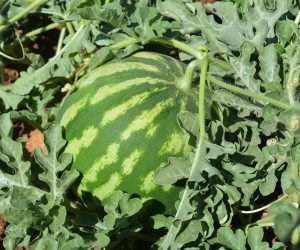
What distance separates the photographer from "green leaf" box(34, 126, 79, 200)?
7.98ft

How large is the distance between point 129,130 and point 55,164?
0.34 meters

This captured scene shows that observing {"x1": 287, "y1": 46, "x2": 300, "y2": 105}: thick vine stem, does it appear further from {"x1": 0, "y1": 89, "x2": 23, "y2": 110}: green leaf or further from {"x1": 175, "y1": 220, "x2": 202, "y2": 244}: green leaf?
{"x1": 0, "y1": 89, "x2": 23, "y2": 110}: green leaf

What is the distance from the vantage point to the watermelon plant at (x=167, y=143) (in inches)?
91.7

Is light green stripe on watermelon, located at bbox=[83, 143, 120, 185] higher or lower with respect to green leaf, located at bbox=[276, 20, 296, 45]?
lower

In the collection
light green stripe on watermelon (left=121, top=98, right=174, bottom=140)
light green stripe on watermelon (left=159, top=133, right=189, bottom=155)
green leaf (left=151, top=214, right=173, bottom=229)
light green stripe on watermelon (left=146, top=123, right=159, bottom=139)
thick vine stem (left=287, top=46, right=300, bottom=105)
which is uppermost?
thick vine stem (left=287, top=46, right=300, bottom=105)

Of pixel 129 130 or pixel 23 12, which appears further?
pixel 23 12

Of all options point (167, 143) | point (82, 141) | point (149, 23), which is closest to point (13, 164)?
point (82, 141)

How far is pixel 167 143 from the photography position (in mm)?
2404

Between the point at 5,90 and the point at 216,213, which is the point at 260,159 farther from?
the point at 5,90

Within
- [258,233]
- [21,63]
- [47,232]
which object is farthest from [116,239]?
[21,63]

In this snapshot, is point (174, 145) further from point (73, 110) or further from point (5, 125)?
point (5, 125)

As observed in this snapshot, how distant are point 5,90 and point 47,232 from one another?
3.31 feet

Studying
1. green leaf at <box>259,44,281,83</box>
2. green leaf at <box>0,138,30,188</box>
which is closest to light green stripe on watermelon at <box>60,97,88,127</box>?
green leaf at <box>0,138,30,188</box>

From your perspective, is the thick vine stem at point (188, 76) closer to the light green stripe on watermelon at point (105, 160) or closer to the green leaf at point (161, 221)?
the light green stripe on watermelon at point (105, 160)
